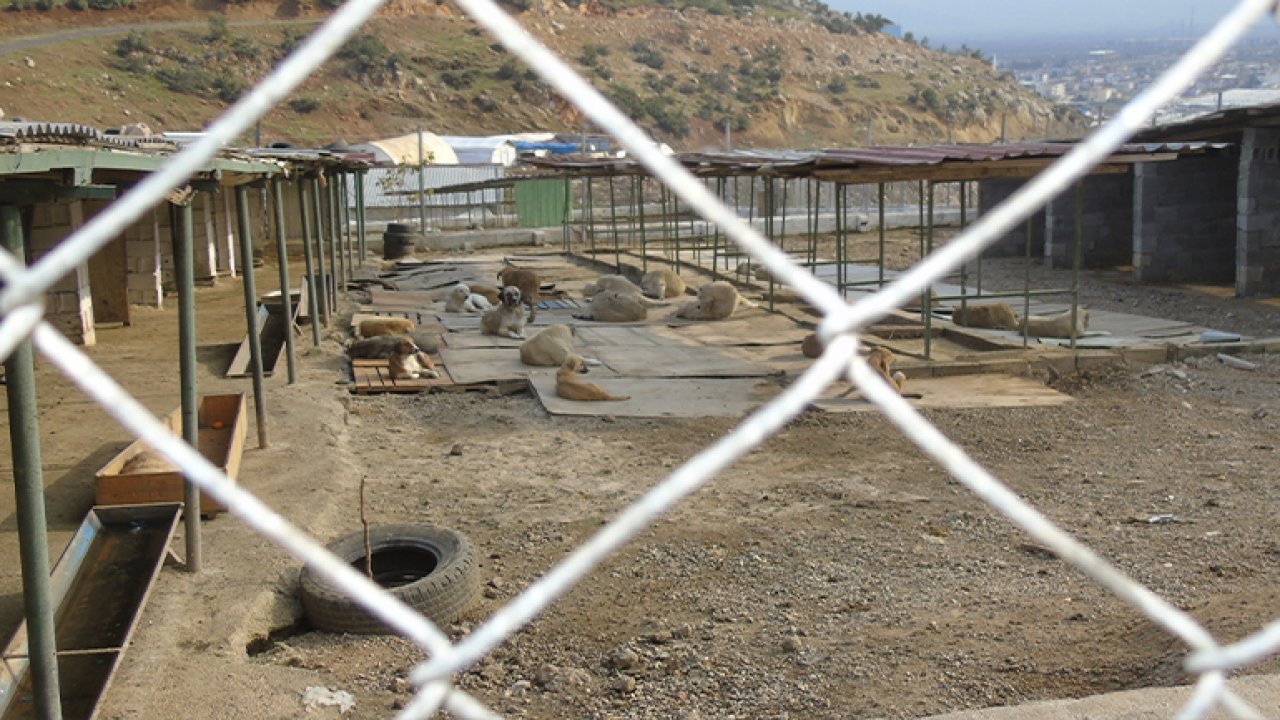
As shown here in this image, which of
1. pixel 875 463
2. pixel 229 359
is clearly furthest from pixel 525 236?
pixel 875 463

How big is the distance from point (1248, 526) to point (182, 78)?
47.1 m

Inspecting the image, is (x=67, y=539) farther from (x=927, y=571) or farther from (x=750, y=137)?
(x=750, y=137)

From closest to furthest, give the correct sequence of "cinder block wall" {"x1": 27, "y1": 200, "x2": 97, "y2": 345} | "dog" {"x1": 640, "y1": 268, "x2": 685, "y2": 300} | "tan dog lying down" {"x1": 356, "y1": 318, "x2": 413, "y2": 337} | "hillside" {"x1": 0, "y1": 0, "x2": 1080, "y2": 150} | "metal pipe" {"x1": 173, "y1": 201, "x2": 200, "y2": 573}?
1. "metal pipe" {"x1": 173, "y1": 201, "x2": 200, "y2": 573}
2. "cinder block wall" {"x1": 27, "y1": 200, "x2": 97, "y2": 345}
3. "tan dog lying down" {"x1": 356, "y1": 318, "x2": 413, "y2": 337}
4. "dog" {"x1": 640, "y1": 268, "x2": 685, "y2": 300}
5. "hillside" {"x1": 0, "y1": 0, "x2": 1080, "y2": 150}

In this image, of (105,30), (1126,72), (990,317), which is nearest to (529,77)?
(105,30)

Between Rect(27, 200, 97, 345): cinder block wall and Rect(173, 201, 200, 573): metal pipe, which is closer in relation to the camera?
Rect(173, 201, 200, 573): metal pipe

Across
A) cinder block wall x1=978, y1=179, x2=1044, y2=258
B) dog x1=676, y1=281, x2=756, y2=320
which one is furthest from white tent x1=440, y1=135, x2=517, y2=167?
dog x1=676, y1=281, x2=756, y2=320

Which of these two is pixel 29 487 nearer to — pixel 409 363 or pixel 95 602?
pixel 95 602

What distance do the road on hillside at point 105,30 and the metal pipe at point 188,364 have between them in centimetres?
4457

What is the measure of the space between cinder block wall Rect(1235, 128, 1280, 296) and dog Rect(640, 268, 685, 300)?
788cm

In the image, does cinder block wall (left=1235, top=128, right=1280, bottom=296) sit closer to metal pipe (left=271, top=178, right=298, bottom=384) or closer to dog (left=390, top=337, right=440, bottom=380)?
dog (left=390, top=337, right=440, bottom=380)

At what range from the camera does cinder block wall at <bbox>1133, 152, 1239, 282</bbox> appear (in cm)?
1848

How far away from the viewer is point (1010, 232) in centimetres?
2367

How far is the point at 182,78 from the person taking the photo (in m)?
46.8

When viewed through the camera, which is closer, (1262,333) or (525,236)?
(1262,333)
